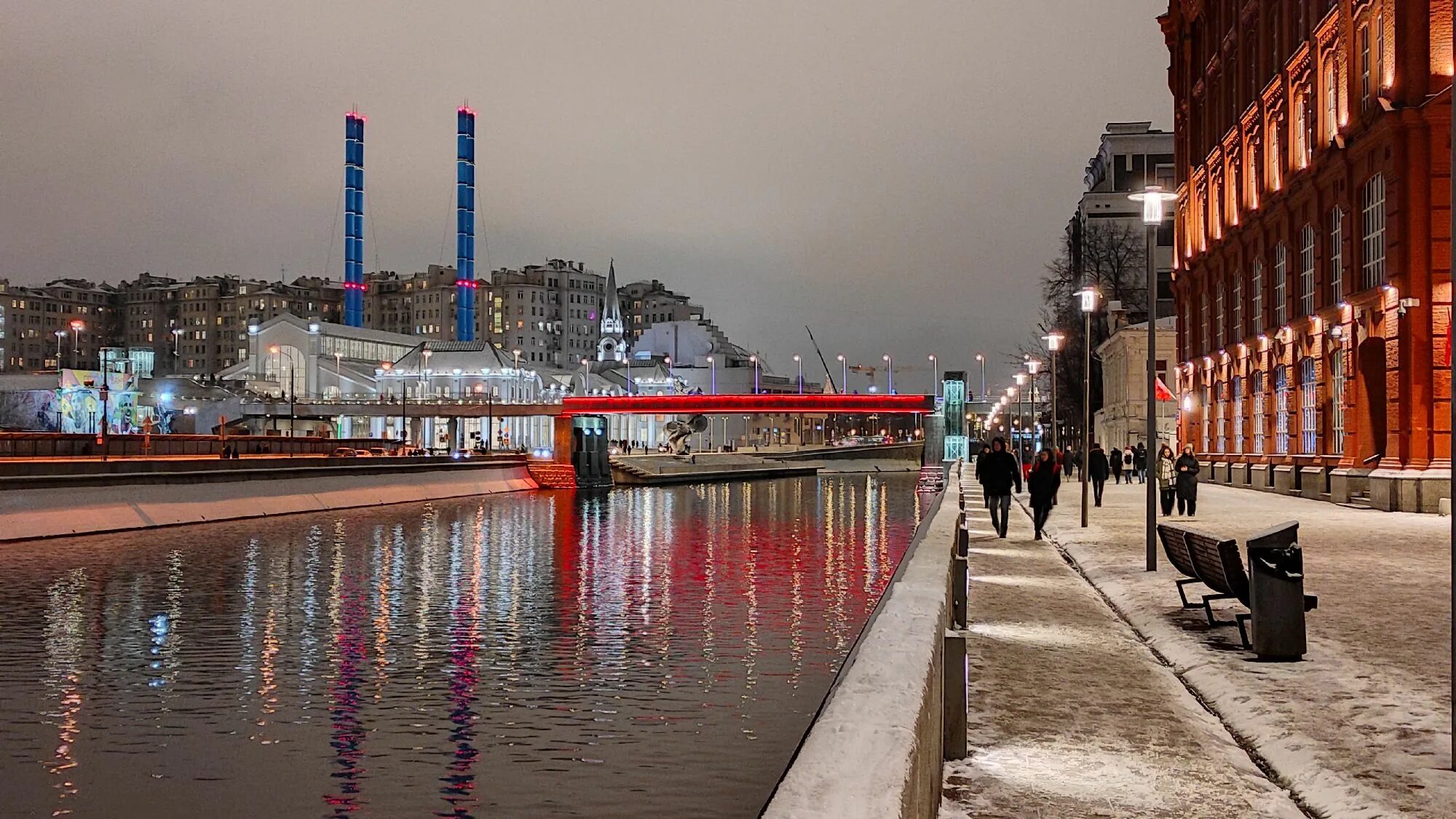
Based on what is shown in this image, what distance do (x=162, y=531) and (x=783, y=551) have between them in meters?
15.7

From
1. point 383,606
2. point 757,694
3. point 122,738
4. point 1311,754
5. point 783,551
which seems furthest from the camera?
point 783,551

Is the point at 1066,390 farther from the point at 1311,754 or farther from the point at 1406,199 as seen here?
the point at 1311,754

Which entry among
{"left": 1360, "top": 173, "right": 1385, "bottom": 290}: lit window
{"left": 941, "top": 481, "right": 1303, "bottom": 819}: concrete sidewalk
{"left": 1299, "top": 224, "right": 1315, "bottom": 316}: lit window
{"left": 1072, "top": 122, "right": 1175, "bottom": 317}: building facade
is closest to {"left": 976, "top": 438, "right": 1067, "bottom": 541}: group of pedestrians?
{"left": 941, "top": 481, "right": 1303, "bottom": 819}: concrete sidewalk

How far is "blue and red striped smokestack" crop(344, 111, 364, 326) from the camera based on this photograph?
626ft

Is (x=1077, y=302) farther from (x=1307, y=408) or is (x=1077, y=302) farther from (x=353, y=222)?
(x=353, y=222)

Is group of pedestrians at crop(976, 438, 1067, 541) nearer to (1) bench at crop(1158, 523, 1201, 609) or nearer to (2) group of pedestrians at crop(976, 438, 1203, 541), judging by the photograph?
(2) group of pedestrians at crop(976, 438, 1203, 541)

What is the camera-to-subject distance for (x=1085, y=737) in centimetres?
857

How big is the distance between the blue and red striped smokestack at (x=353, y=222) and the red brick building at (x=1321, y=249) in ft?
481

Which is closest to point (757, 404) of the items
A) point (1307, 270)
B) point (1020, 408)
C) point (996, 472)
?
point (1020, 408)

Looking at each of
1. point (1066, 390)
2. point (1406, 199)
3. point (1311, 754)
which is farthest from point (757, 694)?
point (1066, 390)

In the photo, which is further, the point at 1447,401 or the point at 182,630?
the point at 1447,401

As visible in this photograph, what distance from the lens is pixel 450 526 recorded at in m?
36.8

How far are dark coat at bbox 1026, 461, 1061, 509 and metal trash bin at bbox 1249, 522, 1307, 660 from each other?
54.8 feet

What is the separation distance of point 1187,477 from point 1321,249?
1317 cm
